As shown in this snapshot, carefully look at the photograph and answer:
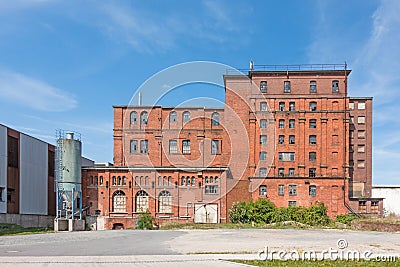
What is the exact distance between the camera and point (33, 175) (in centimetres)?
3922

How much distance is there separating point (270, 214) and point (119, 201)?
15.0 m

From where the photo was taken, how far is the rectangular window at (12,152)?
3453 cm

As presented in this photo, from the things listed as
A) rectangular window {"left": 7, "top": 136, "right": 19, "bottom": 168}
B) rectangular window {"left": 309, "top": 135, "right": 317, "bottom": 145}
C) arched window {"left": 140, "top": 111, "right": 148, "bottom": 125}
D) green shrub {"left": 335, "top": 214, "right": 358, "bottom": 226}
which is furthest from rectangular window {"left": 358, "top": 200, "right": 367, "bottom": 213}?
rectangular window {"left": 7, "top": 136, "right": 19, "bottom": 168}

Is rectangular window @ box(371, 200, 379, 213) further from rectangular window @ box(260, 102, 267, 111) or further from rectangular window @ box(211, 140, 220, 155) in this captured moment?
rectangular window @ box(211, 140, 220, 155)

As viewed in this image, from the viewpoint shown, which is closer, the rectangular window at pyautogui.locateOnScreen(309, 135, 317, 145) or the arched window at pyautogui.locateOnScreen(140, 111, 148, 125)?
the rectangular window at pyautogui.locateOnScreen(309, 135, 317, 145)

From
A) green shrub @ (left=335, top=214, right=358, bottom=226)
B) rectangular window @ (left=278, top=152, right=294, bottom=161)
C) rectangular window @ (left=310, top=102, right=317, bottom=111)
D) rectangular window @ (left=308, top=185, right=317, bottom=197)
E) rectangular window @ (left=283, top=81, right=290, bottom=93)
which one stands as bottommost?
green shrub @ (left=335, top=214, right=358, bottom=226)

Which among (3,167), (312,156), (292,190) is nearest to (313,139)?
(312,156)

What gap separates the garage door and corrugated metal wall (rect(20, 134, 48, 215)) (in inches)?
571

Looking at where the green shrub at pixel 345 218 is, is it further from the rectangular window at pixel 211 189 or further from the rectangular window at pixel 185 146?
the rectangular window at pixel 185 146

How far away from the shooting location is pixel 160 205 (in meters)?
44.0

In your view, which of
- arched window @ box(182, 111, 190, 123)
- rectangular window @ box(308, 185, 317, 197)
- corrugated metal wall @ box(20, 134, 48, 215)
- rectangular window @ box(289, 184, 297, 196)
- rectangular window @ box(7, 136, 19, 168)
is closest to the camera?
rectangular window @ box(7, 136, 19, 168)

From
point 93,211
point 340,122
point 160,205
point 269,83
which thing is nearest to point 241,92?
point 269,83

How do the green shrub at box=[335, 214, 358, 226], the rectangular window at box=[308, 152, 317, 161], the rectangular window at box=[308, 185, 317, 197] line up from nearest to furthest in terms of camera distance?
the green shrub at box=[335, 214, 358, 226] < the rectangular window at box=[308, 185, 317, 197] < the rectangular window at box=[308, 152, 317, 161]

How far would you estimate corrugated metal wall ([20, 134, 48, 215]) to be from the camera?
122ft
